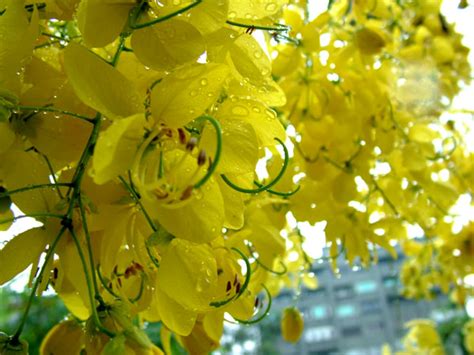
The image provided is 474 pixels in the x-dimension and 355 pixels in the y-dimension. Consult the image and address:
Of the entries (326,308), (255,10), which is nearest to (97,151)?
(255,10)

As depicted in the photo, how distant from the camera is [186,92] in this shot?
1.29 feet

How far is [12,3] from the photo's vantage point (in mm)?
409

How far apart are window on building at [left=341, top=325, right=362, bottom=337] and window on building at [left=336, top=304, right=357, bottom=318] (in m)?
0.15

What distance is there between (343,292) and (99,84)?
6912 mm

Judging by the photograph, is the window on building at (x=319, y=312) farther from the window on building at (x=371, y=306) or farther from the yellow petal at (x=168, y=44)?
the yellow petal at (x=168, y=44)

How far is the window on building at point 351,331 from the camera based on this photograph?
7086mm

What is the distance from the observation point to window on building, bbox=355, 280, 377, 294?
22.9 ft

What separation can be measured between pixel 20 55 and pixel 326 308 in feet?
23.4

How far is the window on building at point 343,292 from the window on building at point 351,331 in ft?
1.30

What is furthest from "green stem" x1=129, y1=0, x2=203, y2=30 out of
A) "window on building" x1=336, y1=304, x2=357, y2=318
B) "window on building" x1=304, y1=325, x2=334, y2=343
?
"window on building" x1=304, y1=325, x2=334, y2=343

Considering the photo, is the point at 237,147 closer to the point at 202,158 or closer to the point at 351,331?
the point at 202,158

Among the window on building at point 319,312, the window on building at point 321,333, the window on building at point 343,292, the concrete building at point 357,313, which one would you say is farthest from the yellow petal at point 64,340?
the window on building at point 321,333

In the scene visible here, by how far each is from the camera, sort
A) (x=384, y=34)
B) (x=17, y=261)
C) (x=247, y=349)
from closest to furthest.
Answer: (x=17, y=261), (x=384, y=34), (x=247, y=349)

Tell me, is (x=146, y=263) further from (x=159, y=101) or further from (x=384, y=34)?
(x=384, y=34)
